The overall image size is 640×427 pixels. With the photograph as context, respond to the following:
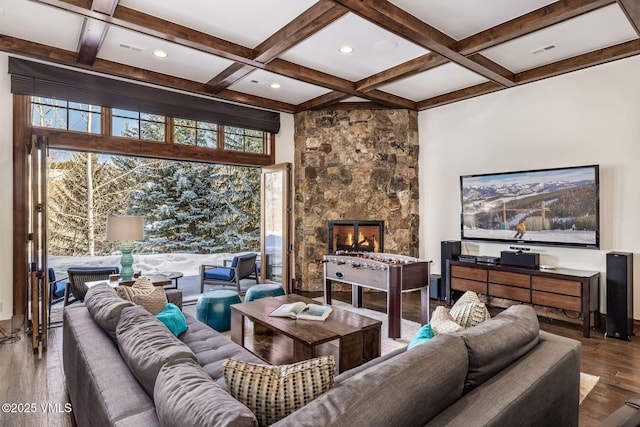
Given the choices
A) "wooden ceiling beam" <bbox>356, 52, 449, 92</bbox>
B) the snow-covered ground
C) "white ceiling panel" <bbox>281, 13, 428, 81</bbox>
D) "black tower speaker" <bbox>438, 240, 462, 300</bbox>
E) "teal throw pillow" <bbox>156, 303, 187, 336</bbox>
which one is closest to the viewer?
"teal throw pillow" <bbox>156, 303, 187, 336</bbox>

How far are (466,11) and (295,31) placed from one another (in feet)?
5.25

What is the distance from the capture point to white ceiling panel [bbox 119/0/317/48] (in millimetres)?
3188

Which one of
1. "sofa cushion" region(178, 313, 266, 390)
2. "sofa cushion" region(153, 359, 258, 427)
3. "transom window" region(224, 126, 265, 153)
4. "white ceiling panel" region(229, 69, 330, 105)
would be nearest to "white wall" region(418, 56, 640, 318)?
"white ceiling panel" region(229, 69, 330, 105)

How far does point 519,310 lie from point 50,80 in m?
5.20

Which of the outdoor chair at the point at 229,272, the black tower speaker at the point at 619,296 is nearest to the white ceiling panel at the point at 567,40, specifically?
the black tower speaker at the point at 619,296

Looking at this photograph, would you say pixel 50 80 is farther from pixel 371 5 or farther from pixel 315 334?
pixel 315 334

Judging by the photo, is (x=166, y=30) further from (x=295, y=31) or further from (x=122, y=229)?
(x=122, y=229)

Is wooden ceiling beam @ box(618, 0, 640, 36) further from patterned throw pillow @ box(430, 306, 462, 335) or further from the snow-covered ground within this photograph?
the snow-covered ground

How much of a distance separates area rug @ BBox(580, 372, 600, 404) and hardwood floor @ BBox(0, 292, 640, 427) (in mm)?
29

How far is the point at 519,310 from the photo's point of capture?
82.4 inches

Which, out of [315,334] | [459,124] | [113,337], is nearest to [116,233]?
[113,337]

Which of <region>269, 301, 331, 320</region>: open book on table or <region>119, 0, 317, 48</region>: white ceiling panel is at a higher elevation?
<region>119, 0, 317, 48</region>: white ceiling panel

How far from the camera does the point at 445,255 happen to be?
5.36 m

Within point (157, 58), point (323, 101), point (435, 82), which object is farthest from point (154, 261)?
point (435, 82)
